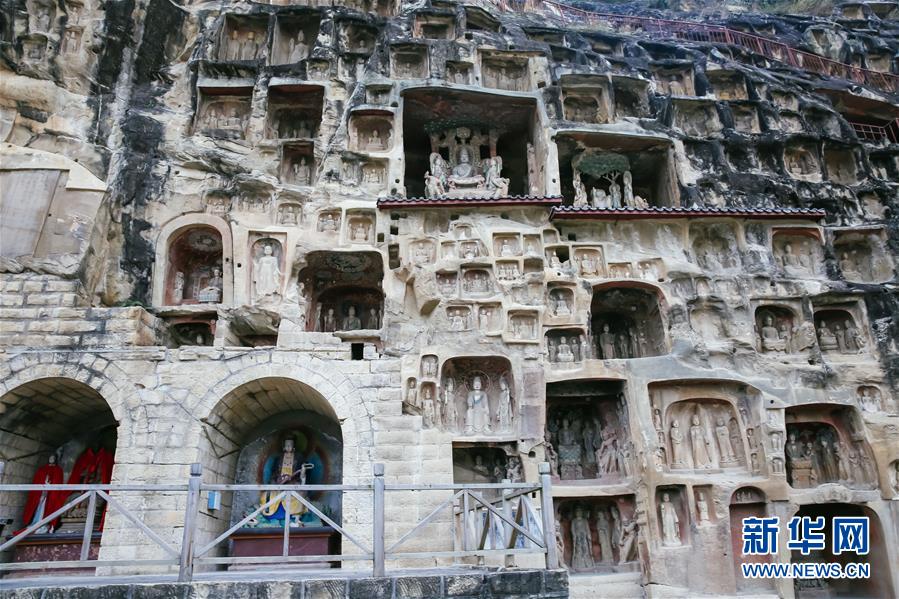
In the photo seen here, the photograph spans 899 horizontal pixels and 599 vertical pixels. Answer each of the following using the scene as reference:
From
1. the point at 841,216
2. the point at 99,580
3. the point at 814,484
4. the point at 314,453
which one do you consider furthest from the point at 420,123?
the point at 99,580

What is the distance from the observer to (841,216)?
65.2 ft

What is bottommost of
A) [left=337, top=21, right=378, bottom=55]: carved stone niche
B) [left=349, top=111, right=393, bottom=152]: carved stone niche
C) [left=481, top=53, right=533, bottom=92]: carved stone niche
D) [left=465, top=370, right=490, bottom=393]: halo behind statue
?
[left=465, top=370, right=490, bottom=393]: halo behind statue

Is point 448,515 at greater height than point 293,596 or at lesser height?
greater

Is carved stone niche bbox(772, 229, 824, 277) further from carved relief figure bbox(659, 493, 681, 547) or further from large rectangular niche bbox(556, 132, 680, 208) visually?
carved relief figure bbox(659, 493, 681, 547)

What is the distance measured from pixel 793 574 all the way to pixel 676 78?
17.6 metres

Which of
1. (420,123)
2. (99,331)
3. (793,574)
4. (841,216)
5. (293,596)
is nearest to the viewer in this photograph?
(293,596)

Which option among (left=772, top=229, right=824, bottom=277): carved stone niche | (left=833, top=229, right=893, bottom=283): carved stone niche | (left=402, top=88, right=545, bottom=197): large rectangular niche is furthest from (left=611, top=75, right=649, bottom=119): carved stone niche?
(left=833, top=229, right=893, bottom=283): carved stone niche

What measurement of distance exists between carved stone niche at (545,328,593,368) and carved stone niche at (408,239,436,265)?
12.4 feet

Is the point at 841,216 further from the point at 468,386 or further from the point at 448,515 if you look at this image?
the point at 448,515

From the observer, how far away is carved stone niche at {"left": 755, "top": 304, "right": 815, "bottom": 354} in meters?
17.4

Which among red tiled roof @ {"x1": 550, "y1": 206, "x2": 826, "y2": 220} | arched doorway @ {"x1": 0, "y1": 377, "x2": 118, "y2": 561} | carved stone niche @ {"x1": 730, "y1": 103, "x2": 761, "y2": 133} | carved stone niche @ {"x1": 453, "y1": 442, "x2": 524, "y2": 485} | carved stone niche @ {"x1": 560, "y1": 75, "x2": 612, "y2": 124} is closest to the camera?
arched doorway @ {"x1": 0, "y1": 377, "x2": 118, "y2": 561}

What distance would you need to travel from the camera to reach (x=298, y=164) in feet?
68.1

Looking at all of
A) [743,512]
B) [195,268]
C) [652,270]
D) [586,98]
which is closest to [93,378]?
[195,268]

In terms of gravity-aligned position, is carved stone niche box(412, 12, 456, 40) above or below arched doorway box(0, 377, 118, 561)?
above
